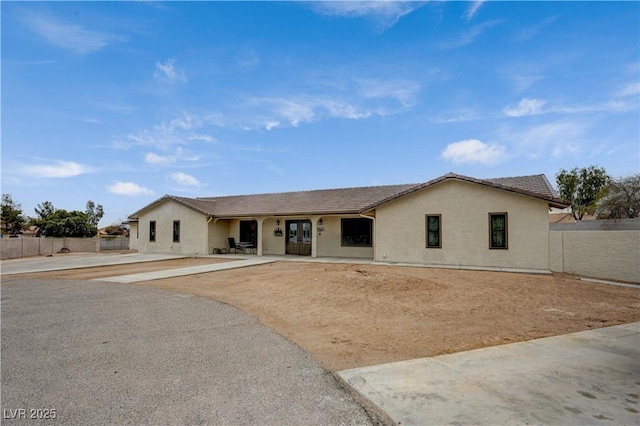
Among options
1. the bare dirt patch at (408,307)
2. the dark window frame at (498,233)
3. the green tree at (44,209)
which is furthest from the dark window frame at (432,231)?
the green tree at (44,209)

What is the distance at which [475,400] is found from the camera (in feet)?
10.7

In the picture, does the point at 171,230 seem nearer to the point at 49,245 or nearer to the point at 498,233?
the point at 49,245

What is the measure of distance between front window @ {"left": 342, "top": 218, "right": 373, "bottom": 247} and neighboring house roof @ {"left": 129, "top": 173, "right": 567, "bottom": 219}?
101 cm

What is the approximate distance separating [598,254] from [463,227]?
4.53 metres

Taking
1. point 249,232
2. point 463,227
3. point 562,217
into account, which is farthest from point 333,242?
point 562,217

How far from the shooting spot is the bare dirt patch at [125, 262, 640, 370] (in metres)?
5.16

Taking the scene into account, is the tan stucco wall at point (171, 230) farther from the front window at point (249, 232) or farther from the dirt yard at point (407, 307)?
the dirt yard at point (407, 307)

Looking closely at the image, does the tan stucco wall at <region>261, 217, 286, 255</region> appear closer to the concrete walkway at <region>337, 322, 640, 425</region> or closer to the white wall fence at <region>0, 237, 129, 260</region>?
the white wall fence at <region>0, 237, 129, 260</region>

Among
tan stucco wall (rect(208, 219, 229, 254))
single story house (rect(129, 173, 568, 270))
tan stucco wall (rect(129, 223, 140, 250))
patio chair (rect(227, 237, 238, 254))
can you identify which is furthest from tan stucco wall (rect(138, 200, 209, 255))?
tan stucco wall (rect(129, 223, 140, 250))

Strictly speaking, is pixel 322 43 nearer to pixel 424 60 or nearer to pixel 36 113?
pixel 424 60

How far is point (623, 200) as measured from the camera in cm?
2227

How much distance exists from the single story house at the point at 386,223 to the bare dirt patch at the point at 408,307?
6.18ft

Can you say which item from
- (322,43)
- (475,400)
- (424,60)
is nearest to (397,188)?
(424,60)

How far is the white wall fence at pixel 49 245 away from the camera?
22258 millimetres
